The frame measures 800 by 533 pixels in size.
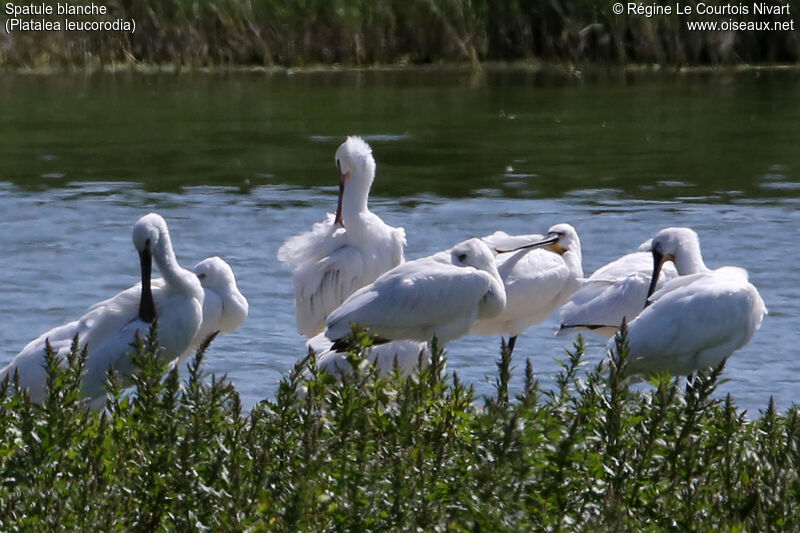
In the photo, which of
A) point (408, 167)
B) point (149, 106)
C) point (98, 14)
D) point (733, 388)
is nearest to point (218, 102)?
point (149, 106)

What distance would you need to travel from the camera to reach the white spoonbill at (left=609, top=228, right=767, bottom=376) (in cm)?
623

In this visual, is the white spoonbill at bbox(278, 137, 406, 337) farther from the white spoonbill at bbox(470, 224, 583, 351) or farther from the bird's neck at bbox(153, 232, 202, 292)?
the bird's neck at bbox(153, 232, 202, 292)

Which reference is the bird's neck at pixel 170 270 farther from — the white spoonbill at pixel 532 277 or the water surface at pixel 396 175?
the white spoonbill at pixel 532 277

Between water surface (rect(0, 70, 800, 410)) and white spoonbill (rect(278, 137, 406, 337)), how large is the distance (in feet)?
1.04

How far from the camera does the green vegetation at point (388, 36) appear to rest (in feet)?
75.4

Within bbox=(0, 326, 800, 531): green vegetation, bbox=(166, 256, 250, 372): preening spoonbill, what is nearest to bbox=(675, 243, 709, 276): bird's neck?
bbox=(166, 256, 250, 372): preening spoonbill

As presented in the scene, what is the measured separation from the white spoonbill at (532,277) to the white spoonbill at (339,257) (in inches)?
23.6

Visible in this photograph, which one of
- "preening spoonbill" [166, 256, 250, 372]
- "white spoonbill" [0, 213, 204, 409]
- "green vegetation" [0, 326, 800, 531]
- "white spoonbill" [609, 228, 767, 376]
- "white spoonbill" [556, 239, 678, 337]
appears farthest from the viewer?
"preening spoonbill" [166, 256, 250, 372]

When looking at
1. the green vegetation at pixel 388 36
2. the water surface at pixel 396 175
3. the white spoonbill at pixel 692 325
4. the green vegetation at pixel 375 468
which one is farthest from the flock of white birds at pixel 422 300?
the green vegetation at pixel 388 36

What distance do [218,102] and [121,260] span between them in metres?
10.3

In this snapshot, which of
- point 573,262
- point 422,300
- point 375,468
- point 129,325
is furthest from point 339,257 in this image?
point 375,468

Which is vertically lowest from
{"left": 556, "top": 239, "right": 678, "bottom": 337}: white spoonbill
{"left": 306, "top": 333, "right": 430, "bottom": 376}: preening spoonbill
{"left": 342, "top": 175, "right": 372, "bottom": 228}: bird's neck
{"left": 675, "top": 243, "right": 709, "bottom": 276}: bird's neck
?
{"left": 306, "top": 333, "right": 430, "bottom": 376}: preening spoonbill

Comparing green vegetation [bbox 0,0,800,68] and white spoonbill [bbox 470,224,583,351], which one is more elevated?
green vegetation [bbox 0,0,800,68]

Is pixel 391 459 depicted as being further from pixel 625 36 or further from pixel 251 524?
pixel 625 36
